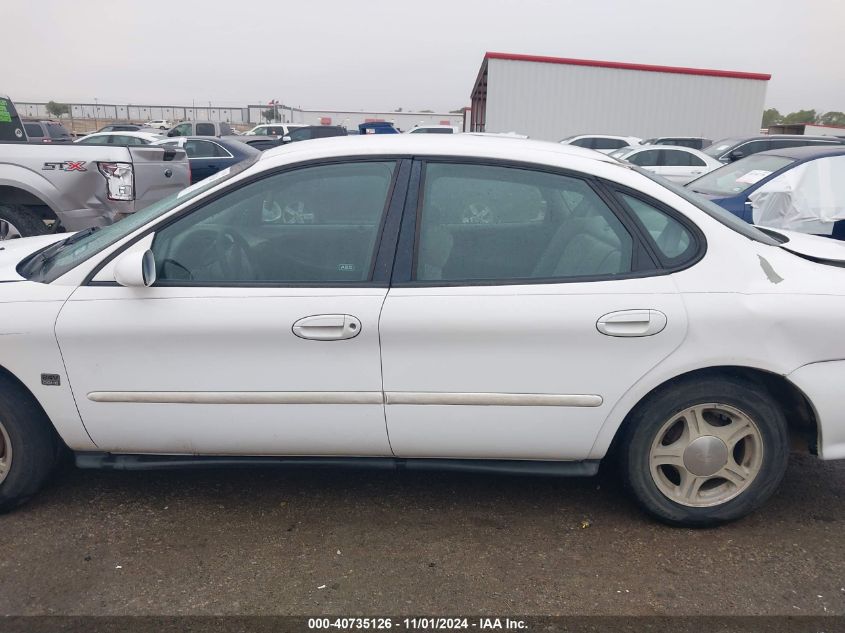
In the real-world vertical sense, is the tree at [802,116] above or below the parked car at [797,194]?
below

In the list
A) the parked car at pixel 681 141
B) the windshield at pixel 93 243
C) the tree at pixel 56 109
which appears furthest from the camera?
the tree at pixel 56 109

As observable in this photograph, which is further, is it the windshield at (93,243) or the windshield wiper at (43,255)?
the windshield wiper at (43,255)

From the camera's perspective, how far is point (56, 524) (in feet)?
10.5

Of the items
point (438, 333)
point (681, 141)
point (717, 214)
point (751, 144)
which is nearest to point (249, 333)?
point (438, 333)

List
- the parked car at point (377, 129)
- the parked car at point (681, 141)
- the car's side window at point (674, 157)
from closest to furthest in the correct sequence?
the car's side window at point (674, 157) → the parked car at point (681, 141) → the parked car at point (377, 129)

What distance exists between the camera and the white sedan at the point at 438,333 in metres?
2.96

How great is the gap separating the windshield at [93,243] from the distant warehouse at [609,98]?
23286mm

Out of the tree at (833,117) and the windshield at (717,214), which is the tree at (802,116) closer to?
the tree at (833,117)

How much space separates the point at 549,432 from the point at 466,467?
0.39 m

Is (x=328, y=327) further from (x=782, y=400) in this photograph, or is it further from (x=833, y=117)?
(x=833, y=117)

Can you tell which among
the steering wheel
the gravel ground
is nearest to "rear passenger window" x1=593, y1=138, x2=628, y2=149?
the gravel ground

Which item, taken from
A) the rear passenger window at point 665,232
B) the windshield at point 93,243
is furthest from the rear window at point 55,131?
the rear passenger window at point 665,232

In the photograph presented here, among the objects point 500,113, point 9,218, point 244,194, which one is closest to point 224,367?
point 244,194

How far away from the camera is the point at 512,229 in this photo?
3139 millimetres
